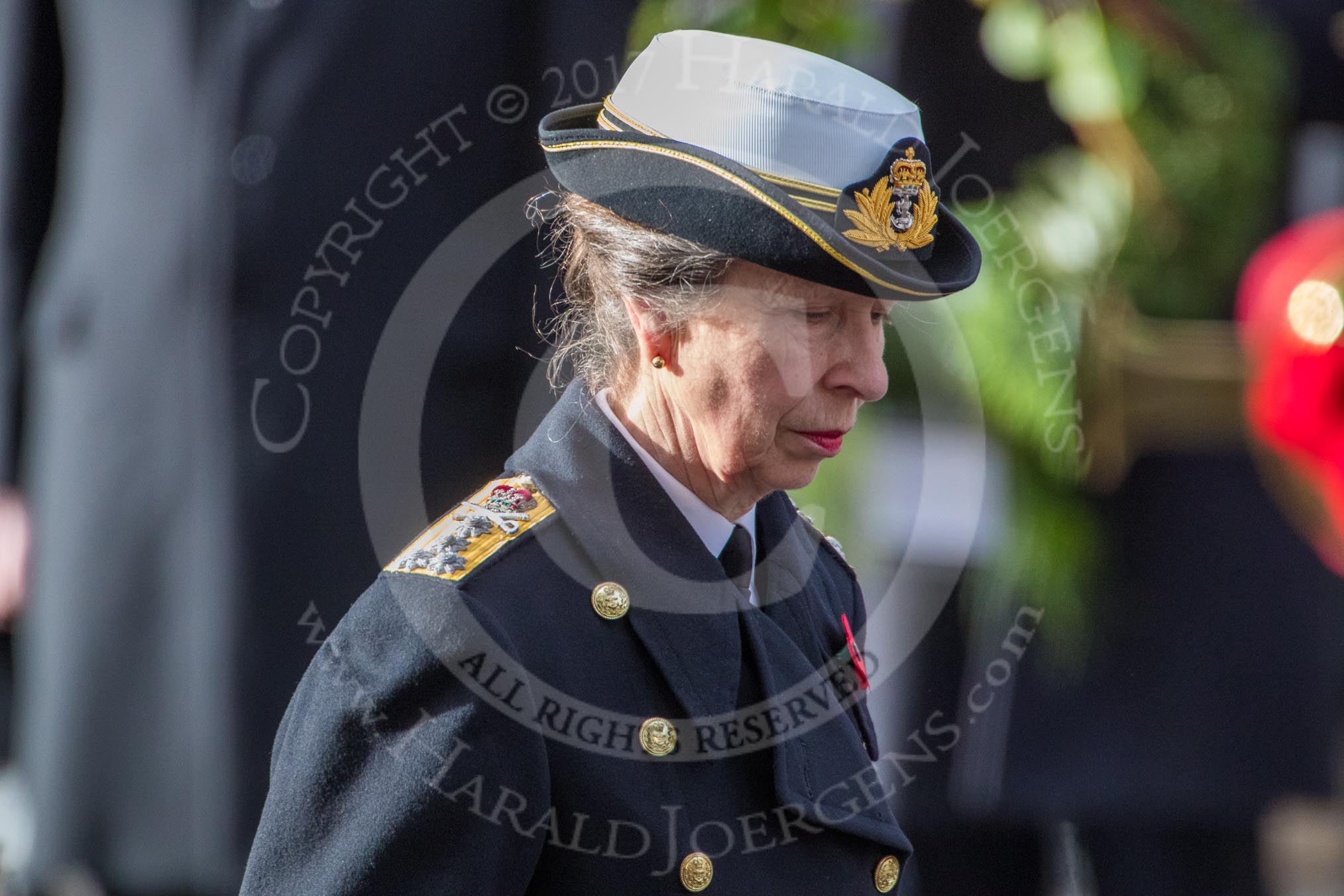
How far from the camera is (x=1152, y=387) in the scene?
3010 mm

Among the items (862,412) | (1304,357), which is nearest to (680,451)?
(862,412)

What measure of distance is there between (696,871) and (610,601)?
280 mm

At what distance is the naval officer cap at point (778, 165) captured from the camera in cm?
142

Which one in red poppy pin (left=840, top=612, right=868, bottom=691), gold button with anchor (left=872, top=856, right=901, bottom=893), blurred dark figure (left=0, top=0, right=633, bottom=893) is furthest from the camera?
blurred dark figure (left=0, top=0, right=633, bottom=893)

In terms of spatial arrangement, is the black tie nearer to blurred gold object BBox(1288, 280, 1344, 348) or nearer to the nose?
the nose

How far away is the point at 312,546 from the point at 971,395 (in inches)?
51.3

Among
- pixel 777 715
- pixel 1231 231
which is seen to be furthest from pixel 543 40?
pixel 777 715

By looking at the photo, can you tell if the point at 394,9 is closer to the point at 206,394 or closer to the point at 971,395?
the point at 206,394

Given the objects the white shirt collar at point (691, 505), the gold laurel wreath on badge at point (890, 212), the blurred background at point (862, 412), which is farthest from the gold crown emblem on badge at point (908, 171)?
the blurred background at point (862, 412)

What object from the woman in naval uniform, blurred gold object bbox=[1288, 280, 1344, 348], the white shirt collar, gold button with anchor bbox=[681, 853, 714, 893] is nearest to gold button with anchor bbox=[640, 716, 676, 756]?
the woman in naval uniform

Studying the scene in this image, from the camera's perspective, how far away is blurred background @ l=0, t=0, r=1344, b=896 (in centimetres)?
271

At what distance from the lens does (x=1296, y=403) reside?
281cm

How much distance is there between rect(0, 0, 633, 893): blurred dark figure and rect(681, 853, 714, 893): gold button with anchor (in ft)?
4.37

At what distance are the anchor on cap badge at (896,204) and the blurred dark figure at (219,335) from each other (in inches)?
45.5
